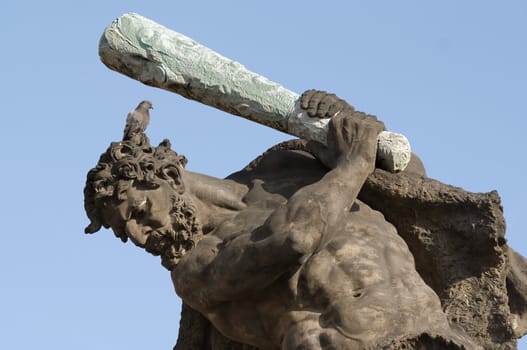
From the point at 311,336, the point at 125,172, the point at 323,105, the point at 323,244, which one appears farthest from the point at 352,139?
the point at 125,172

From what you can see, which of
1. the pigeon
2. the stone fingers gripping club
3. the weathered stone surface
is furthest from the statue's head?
the weathered stone surface

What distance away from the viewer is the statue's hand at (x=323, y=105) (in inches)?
388

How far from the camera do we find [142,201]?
31.7 feet

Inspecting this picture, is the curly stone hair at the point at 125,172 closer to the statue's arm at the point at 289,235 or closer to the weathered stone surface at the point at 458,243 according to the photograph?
the statue's arm at the point at 289,235

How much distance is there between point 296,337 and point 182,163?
3.88ft

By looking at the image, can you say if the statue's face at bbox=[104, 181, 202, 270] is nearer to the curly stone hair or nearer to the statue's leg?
the curly stone hair

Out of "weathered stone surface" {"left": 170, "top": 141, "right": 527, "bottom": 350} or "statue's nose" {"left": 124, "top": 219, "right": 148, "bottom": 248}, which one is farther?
"weathered stone surface" {"left": 170, "top": 141, "right": 527, "bottom": 350}

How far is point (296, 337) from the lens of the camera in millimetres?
9414

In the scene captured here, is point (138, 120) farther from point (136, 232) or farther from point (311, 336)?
point (311, 336)

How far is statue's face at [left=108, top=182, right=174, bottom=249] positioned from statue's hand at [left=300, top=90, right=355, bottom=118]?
34.6 inches

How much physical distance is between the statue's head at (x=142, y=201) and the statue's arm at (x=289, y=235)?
5.1 inches

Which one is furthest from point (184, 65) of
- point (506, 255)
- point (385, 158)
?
point (506, 255)

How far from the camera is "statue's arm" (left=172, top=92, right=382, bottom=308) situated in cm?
936

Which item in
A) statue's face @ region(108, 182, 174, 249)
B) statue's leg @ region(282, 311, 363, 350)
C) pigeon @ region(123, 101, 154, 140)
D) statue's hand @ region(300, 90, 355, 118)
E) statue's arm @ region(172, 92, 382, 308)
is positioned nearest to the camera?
statue's leg @ region(282, 311, 363, 350)
